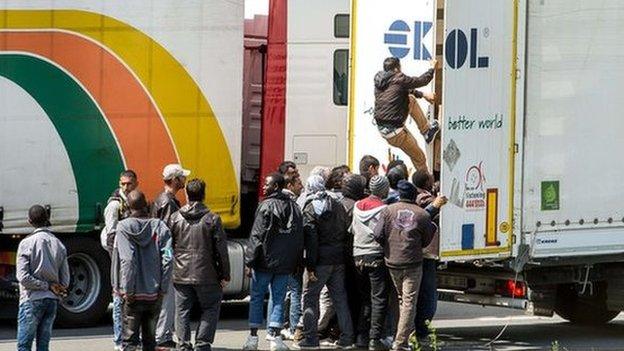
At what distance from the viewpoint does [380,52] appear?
1841 centimetres

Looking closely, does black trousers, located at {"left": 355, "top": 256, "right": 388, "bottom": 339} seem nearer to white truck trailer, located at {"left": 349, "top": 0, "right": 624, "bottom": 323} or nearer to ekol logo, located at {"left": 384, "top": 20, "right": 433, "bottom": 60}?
white truck trailer, located at {"left": 349, "top": 0, "right": 624, "bottom": 323}

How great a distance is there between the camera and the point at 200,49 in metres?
19.2

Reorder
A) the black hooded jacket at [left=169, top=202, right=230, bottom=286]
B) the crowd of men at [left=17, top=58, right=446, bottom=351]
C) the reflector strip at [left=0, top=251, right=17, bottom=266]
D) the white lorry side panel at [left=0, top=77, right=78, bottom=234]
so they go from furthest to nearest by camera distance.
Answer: the reflector strip at [left=0, top=251, right=17, bottom=266] → the white lorry side panel at [left=0, top=77, right=78, bottom=234] → the black hooded jacket at [left=169, top=202, right=230, bottom=286] → the crowd of men at [left=17, top=58, right=446, bottom=351]

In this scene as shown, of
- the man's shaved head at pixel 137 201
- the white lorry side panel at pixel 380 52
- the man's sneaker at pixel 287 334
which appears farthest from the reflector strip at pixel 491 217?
the man's shaved head at pixel 137 201

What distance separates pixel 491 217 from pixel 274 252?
2139 mm

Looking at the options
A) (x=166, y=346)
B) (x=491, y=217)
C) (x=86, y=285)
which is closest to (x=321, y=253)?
(x=491, y=217)

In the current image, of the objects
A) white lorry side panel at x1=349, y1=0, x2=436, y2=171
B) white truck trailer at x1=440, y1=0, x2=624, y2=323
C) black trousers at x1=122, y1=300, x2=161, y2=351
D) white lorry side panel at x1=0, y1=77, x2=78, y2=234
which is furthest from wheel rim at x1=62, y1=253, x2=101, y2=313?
white truck trailer at x1=440, y1=0, x2=624, y2=323

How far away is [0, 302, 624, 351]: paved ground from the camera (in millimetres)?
17891

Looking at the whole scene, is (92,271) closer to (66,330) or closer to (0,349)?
(66,330)

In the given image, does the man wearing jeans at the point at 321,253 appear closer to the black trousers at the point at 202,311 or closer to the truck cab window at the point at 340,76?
the black trousers at the point at 202,311

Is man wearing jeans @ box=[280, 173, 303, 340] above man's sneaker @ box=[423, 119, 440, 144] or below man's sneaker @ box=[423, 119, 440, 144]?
below

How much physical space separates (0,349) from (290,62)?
4.88m

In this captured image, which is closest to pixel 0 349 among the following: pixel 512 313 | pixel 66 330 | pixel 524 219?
pixel 66 330

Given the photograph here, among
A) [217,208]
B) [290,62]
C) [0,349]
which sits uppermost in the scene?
[290,62]
